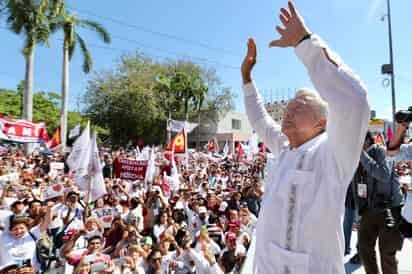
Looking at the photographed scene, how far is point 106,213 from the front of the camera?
5879 mm

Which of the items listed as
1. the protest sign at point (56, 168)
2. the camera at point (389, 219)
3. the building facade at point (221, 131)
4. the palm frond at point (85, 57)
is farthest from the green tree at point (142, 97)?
the camera at point (389, 219)

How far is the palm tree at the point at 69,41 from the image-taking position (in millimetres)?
18000

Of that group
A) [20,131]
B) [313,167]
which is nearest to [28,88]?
[20,131]

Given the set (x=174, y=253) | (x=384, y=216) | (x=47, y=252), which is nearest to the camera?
(x=384, y=216)

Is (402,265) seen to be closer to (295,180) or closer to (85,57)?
(295,180)

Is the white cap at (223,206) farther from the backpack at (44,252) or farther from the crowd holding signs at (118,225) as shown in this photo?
the backpack at (44,252)

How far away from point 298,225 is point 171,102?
34.7 metres

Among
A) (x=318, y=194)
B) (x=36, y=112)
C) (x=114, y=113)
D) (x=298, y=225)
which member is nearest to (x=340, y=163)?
(x=318, y=194)

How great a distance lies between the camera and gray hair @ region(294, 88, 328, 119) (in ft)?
4.00

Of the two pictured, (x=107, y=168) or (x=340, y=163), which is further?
(x=107, y=168)

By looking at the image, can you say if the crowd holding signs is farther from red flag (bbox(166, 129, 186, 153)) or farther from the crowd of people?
red flag (bbox(166, 129, 186, 153))

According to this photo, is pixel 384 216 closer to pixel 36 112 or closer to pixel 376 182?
pixel 376 182

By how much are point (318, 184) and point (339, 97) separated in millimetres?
326

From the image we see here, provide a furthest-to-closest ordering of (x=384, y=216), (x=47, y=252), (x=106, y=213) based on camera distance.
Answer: (x=106, y=213)
(x=47, y=252)
(x=384, y=216)
